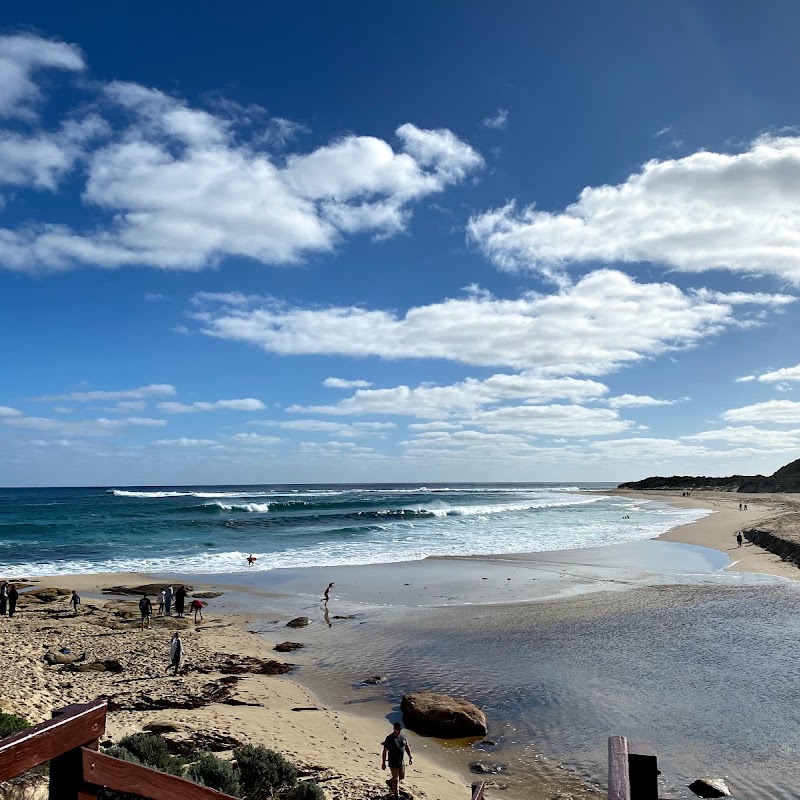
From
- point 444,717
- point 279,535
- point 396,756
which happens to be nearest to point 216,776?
point 396,756

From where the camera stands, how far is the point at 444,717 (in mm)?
12156

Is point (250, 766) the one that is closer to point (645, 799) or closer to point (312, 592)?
point (645, 799)

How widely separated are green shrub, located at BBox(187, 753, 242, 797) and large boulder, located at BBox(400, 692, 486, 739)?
4.63 metres

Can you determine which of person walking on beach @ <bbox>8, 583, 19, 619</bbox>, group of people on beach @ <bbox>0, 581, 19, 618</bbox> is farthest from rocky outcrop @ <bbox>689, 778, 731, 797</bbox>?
person walking on beach @ <bbox>8, 583, 19, 619</bbox>

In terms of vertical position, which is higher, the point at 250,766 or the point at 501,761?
the point at 250,766

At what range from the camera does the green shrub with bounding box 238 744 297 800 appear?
884 centimetres

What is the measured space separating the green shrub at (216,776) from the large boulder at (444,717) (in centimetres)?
463

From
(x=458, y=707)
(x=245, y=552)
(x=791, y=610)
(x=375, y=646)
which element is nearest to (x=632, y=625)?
(x=791, y=610)

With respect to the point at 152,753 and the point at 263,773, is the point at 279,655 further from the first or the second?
the point at 152,753

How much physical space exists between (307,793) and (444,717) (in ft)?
13.7

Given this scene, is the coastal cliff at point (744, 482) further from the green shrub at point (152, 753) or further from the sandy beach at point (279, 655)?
the green shrub at point (152, 753)

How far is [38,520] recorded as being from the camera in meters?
60.9

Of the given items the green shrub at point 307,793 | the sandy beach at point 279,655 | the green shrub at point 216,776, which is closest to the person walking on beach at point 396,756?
the sandy beach at point 279,655

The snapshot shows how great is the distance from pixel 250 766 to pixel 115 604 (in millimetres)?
16480
